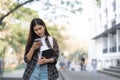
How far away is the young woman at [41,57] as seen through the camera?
440 centimetres

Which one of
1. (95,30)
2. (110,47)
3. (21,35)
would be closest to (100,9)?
(95,30)

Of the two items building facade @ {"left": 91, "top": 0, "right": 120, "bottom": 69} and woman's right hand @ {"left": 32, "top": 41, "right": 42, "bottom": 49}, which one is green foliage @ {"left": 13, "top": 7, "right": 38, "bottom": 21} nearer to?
building facade @ {"left": 91, "top": 0, "right": 120, "bottom": 69}

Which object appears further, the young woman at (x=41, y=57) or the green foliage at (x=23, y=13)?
the green foliage at (x=23, y=13)

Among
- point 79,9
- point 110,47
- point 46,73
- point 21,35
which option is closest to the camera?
point 46,73

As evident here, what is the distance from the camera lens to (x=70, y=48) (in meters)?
95.9

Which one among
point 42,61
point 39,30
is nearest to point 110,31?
point 39,30

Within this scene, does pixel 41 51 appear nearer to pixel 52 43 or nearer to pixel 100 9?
pixel 52 43

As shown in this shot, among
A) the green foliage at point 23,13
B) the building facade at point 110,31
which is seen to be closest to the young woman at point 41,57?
the green foliage at point 23,13

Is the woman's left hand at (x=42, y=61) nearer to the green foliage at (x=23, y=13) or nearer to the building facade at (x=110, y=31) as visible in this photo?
the green foliage at (x=23, y=13)

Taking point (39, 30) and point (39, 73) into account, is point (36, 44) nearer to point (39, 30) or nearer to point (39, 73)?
point (39, 30)

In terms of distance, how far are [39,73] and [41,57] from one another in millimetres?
175

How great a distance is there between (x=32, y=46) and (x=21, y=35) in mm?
32764

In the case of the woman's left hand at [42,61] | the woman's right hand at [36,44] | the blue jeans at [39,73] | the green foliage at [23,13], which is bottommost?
the blue jeans at [39,73]

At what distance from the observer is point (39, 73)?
14.5ft
